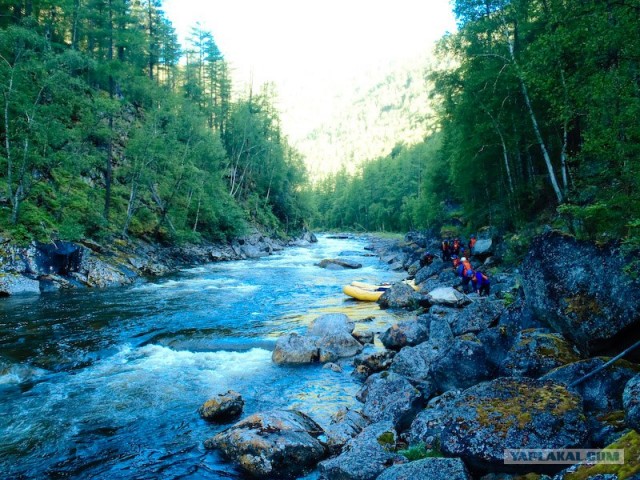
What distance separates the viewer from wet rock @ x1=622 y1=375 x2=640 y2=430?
3.57m

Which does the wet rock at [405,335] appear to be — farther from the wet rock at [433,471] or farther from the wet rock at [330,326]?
the wet rock at [433,471]

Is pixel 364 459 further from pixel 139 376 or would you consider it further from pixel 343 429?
pixel 139 376

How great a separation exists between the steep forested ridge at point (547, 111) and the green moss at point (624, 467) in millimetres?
3325

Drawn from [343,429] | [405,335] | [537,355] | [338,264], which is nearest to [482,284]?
[405,335]

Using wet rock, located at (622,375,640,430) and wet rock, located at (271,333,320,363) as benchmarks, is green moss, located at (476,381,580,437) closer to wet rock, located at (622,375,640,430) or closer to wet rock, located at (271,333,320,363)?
wet rock, located at (622,375,640,430)

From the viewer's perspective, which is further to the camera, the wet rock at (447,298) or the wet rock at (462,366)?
the wet rock at (447,298)

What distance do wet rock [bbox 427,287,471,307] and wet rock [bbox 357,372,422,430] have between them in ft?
27.5

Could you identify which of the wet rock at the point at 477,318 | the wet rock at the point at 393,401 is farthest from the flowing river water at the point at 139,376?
the wet rock at the point at 477,318

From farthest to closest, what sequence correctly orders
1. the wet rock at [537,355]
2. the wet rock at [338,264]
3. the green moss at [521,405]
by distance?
the wet rock at [338,264]
the wet rock at [537,355]
the green moss at [521,405]

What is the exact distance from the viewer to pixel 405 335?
11.5 metres

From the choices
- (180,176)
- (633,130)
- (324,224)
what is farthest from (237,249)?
(324,224)

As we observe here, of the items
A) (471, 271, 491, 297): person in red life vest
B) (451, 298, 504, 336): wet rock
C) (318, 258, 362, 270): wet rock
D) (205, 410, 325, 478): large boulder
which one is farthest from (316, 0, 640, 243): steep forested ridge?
(318, 258, 362, 270): wet rock

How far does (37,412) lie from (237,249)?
1335 inches

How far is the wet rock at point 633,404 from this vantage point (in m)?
3.57
